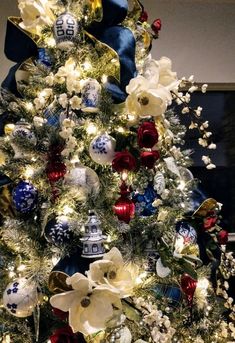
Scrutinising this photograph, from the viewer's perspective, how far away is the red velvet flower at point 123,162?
1.09 meters

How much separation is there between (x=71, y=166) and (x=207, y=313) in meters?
0.64

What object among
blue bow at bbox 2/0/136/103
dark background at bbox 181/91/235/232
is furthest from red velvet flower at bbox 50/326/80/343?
dark background at bbox 181/91/235/232

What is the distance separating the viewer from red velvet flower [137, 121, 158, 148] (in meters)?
1.10

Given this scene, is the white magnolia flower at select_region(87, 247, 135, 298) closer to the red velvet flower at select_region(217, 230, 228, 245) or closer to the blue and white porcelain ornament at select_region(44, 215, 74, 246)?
→ the blue and white porcelain ornament at select_region(44, 215, 74, 246)

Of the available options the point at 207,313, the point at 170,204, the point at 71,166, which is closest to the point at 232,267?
the point at 207,313

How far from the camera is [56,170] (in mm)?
1162

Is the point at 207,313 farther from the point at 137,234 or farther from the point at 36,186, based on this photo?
the point at 36,186

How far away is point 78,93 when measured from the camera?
48.9 inches

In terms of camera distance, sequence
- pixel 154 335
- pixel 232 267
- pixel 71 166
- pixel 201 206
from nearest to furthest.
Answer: pixel 154 335 → pixel 71 166 → pixel 201 206 → pixel 232 267

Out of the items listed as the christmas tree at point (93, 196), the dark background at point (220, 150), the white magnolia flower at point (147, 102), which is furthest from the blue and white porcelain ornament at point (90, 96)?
the dark background at point (220, 150)

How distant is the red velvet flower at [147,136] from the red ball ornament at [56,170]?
22 centimetres

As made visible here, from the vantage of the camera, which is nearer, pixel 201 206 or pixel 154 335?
pixel 154 335

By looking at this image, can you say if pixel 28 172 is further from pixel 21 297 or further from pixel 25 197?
pixel 21 297

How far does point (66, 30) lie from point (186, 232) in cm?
70
